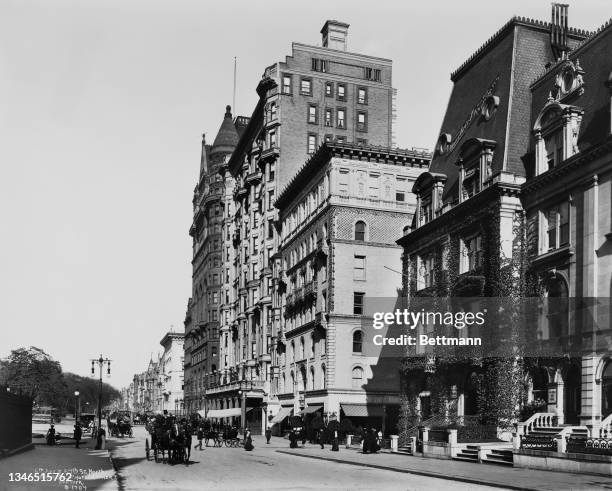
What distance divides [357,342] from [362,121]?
28.1 m

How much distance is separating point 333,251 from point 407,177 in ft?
28.9

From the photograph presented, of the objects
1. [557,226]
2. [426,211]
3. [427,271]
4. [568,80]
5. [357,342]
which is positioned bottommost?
[357,342]

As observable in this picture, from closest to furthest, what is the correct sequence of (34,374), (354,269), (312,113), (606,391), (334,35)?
(606,391) < (354,269) < (312,113) < (334,35) < (34,374)

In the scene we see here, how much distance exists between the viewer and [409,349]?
180ft

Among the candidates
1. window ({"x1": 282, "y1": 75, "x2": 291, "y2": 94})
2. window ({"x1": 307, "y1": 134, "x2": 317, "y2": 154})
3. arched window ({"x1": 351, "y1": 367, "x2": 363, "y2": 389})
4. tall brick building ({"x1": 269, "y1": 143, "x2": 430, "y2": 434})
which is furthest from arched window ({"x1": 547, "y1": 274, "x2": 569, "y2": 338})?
window ({"x1": 282, "y1": 75, "x2": 291, "y2": 94})

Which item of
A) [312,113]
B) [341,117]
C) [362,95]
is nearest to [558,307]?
[341,117]

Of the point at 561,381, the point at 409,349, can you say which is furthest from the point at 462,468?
the point at 409,349

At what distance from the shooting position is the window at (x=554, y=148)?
40719mm

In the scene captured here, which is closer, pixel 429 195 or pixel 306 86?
pixel 429 195

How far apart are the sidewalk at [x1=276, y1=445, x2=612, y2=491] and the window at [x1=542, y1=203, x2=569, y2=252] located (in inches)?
427

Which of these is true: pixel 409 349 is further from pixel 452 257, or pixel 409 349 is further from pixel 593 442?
pixel 593 442

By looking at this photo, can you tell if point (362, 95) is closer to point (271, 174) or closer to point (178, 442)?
point (271, 174)

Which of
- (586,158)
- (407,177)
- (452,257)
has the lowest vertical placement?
(452,257)

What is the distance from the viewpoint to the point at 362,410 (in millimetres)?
68500
